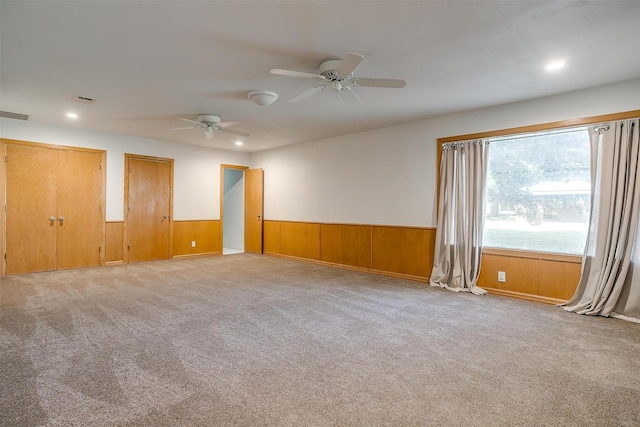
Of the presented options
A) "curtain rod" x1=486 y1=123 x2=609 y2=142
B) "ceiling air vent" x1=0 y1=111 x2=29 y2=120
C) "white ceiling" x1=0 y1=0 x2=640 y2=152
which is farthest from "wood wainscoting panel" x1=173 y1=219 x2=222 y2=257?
"curtain rod" x1=486 y1=123 x2=609 y2=142

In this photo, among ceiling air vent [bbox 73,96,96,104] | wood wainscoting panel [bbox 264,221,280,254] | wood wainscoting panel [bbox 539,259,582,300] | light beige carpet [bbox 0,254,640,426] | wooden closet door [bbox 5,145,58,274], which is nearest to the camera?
light beige carpet [bbox 0,254,640,426]

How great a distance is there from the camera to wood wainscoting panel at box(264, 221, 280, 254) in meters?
7.50

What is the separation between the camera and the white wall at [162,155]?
534 cm

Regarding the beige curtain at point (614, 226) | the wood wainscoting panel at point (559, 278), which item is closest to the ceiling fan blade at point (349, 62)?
the beige curtain at point (614, 226)

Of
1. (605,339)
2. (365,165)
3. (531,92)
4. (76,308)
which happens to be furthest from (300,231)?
(605,339)

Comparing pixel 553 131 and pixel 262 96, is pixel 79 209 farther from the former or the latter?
pixel 553 131

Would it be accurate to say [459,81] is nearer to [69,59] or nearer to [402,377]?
[402,377]

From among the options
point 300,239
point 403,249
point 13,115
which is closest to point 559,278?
point 403,249

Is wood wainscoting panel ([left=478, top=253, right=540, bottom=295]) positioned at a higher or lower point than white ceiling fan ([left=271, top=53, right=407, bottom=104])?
lower

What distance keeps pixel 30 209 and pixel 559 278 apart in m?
7.84

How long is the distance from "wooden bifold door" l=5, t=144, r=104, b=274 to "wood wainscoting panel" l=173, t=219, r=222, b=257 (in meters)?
1.44

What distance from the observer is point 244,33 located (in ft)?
8.30

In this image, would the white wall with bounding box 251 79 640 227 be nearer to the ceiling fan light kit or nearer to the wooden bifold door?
the ceiling fan light kit

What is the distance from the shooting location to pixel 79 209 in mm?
5695
